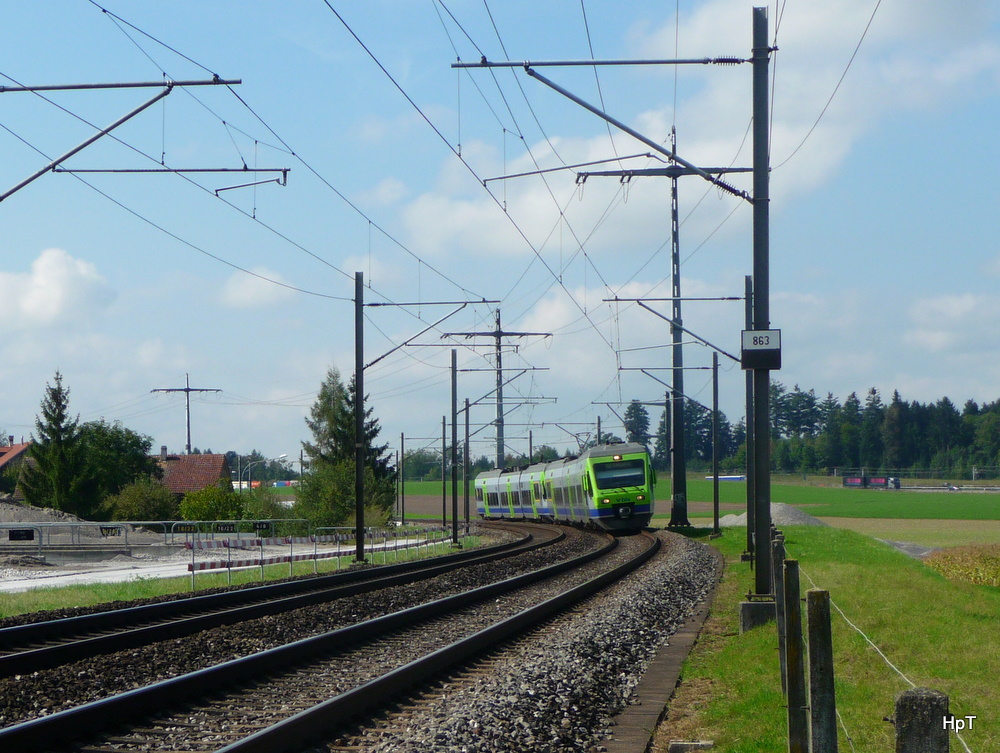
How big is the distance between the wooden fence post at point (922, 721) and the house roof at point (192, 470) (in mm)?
104127

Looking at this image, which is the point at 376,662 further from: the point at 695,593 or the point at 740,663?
the point at 695,593

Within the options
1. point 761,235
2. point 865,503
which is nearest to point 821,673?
point 761,235

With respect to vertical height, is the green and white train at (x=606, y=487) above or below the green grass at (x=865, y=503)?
above

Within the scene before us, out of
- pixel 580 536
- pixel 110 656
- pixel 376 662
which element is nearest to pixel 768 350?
pixel 376 662

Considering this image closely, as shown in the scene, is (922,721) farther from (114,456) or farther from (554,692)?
(114,456)

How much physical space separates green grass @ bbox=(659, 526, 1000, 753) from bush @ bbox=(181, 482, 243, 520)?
41.2m

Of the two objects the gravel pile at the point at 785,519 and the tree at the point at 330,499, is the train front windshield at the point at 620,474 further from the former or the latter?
the tree at the point at 330,499

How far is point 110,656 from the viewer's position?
11.5m

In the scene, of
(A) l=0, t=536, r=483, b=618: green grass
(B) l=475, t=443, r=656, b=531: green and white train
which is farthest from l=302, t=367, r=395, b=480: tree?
(A) l=0, t=536, r=483, b=618: green grass

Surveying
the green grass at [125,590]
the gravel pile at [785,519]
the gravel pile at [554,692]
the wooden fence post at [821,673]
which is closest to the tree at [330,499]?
the gravel pile at [785,519]

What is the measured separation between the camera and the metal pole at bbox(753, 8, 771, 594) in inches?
612

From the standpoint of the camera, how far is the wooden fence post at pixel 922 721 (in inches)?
145

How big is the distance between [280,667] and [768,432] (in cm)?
788

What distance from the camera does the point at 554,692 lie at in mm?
9656
